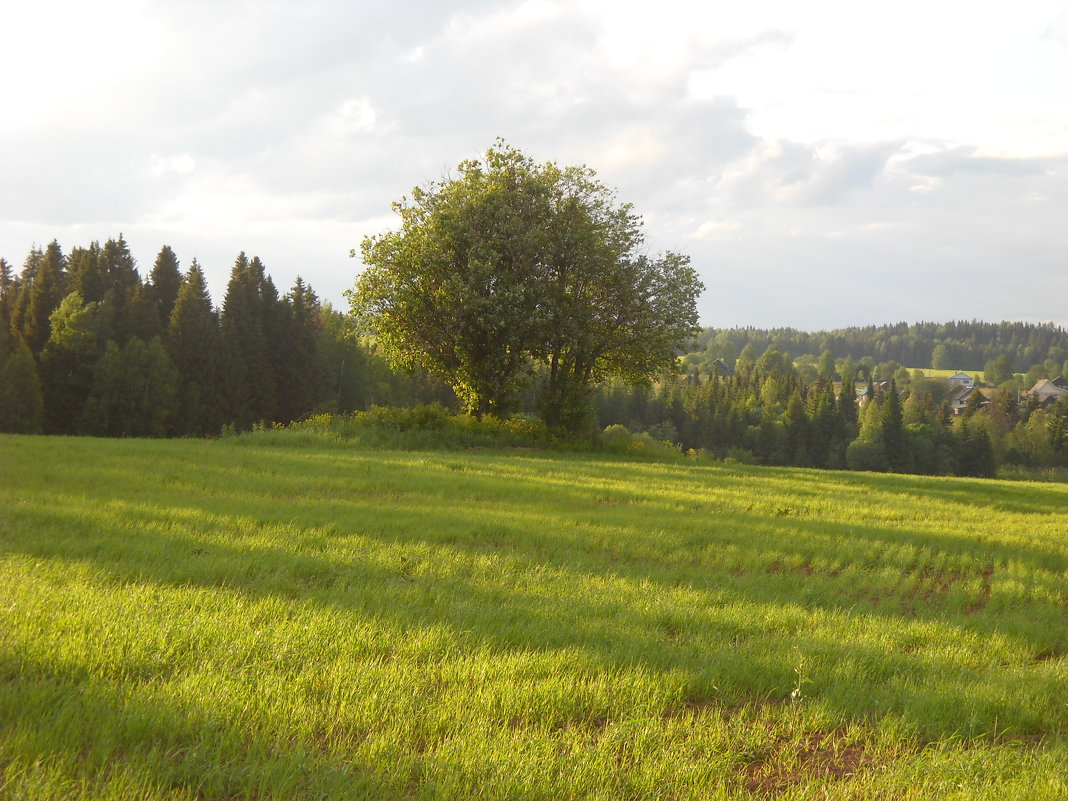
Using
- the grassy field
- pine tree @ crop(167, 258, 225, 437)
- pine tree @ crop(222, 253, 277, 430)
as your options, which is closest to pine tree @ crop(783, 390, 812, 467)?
pine tree @ crop(222, 253, 277, 430)

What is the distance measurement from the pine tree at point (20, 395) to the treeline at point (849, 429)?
2802 inches

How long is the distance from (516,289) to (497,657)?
77.9 ft

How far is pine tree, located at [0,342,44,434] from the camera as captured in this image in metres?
45.4

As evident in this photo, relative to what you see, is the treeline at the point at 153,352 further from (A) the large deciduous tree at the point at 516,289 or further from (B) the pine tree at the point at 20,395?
(A) the large deciduous tree at the point at 516,289

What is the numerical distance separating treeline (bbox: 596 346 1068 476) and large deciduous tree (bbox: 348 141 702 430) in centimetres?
7231

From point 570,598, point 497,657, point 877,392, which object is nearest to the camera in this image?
point 497,657

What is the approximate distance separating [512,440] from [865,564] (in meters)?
18.5

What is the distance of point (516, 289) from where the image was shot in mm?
27922

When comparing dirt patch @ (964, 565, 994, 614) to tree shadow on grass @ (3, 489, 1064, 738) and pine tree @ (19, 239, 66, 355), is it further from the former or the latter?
pine tree @ (19, 239, 66, 355)

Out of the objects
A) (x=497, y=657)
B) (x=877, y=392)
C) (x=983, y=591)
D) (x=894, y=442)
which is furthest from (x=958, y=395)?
(x=497, y=657)

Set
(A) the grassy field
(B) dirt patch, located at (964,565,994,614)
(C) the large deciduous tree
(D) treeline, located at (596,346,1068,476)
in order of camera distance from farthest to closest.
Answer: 1. (D) treeline, located at (596,346,1068,476)
2. (C) the large deciduous tree
3. (B) dirt patch, located at (964,565,994,614)
4. (A) the grassy field

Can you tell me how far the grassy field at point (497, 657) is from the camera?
3.60 metres

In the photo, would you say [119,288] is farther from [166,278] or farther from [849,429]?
[849,429]

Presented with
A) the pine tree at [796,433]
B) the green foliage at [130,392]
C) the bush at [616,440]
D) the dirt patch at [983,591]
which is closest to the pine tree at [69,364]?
the green foliage at [130,392]
